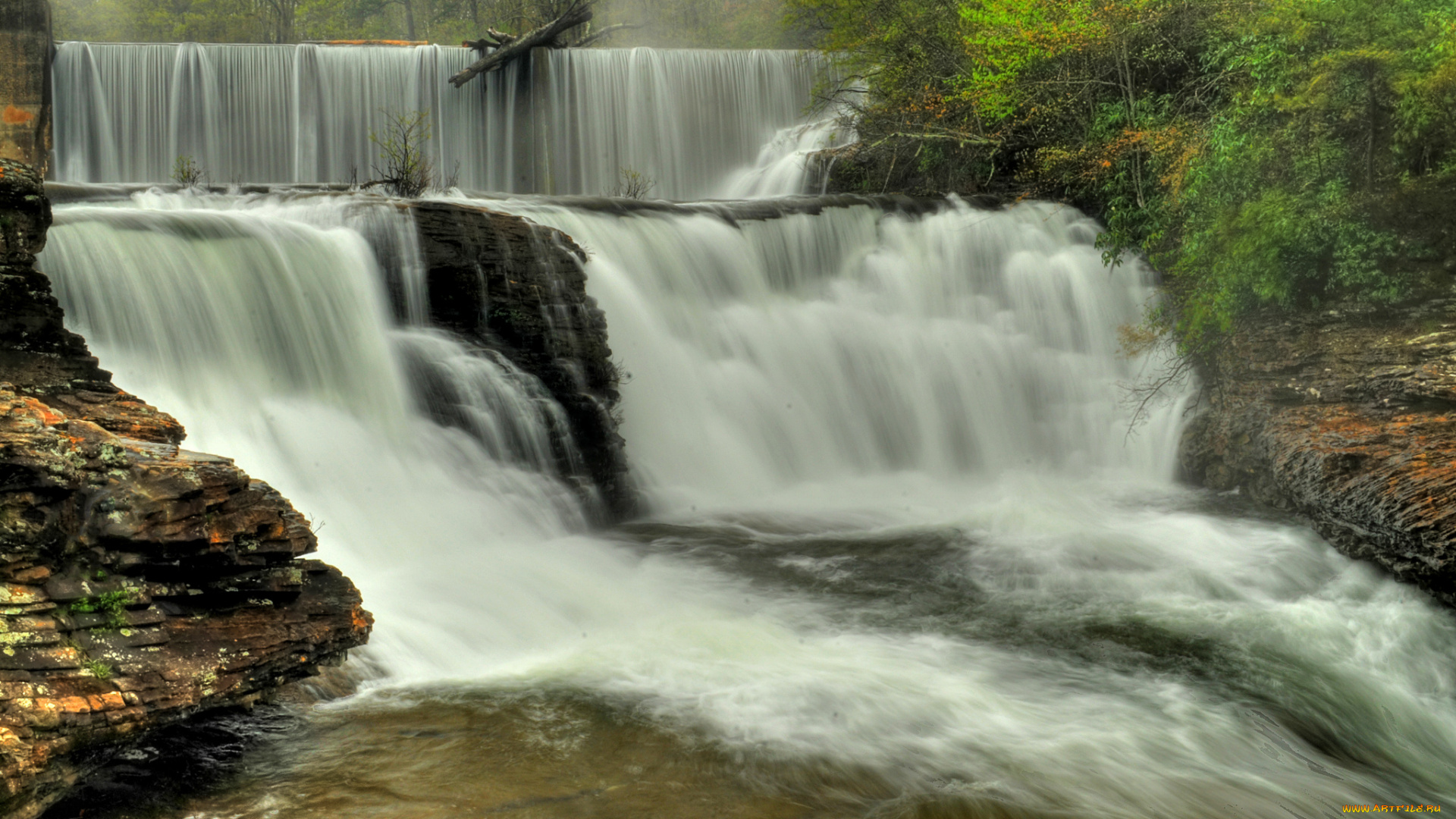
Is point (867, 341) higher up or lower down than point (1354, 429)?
higher up

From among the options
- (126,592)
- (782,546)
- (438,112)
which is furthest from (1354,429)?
(438,112)

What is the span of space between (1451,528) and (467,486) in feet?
23.8

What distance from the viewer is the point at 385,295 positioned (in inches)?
358

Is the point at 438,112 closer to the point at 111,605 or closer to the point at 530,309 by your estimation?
the point at 530,309

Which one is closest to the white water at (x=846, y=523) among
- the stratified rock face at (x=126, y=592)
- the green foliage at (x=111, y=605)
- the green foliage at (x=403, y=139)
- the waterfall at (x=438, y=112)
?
the stratified rock face at (x=126, y=592)

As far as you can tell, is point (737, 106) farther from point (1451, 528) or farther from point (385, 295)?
point (1451, 528)

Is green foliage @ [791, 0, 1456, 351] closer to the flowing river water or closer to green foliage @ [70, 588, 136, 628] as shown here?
the flowing river water

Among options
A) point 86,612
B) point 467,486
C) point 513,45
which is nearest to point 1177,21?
point 467,486

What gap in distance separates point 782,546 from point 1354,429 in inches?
192

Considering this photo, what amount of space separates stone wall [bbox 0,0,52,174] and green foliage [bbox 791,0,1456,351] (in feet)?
47.2

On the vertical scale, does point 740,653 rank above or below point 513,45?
below

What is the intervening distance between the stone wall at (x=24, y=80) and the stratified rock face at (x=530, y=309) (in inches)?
492

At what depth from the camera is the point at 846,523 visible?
941 centimetres

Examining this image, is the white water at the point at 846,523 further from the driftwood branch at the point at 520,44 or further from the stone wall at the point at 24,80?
the driftwood branch at the point at 520,44
